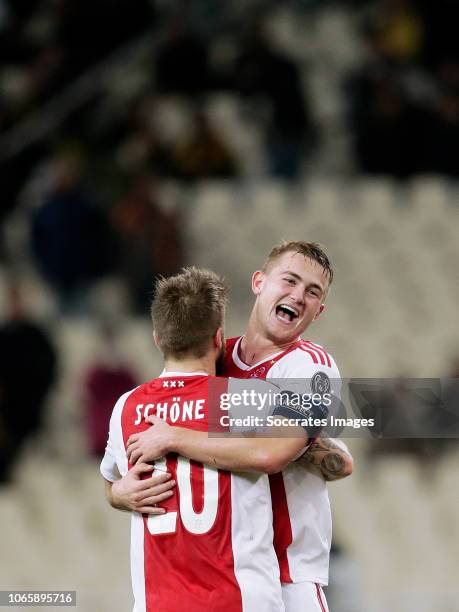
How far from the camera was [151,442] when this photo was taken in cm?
287

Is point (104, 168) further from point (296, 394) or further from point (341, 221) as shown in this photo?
point (296, 394)

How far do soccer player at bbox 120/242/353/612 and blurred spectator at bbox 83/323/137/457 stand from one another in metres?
3.27

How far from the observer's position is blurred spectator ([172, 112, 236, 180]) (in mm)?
7668

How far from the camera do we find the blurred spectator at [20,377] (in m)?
6.34

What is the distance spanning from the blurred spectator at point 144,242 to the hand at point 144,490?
3.92 meters

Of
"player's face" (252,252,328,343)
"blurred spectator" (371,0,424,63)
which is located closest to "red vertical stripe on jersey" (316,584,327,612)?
"player's face" (252,252,328,343)

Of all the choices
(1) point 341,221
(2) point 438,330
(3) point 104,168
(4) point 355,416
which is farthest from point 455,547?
(4) point 355,416

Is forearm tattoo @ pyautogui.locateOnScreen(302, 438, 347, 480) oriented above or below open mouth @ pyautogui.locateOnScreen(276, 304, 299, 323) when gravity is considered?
below

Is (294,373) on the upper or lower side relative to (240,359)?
lower

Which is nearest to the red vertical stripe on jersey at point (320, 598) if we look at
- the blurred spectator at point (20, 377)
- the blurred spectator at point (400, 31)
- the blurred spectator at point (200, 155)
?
the blurred spectator at point (20, 377)

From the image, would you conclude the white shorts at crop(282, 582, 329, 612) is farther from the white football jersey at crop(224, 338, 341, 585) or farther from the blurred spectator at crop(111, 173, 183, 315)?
the blurred spectator at crop(111, 173, 183, 315)

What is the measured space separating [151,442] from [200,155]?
198 inches

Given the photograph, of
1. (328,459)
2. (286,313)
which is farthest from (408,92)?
(328,459)

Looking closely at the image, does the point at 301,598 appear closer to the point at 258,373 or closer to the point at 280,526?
the point at 280,526
